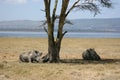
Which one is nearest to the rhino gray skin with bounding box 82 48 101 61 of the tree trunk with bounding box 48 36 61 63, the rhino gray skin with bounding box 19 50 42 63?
the tree trunk with bounding box 48 36 61 63

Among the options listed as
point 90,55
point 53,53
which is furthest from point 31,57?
point 90,55

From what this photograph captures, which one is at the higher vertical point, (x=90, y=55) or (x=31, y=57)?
(x=31, y=57)

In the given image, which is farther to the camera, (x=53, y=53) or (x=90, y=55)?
(x=90, y=55)

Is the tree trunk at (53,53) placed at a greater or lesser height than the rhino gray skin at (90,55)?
greater

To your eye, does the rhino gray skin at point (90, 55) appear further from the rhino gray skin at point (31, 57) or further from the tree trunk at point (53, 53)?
the rhino gray skin at point (31, 57)

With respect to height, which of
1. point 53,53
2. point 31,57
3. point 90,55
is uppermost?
point 53,53

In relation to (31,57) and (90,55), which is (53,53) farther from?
(90,55)

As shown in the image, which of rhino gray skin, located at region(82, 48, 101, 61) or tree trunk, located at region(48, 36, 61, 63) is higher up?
tree trunk, located at region(48, 36, 61, 63)

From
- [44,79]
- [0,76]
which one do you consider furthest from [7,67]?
[44,79]

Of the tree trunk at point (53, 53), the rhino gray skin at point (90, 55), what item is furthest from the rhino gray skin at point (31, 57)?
the rhino gray skin at point (90, 55)

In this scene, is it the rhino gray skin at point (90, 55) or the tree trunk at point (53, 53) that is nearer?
the tree trunk at point (53, 53)

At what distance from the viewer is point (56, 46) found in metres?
24.7

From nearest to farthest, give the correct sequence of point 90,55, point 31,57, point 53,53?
point 31,57 < point 53,53 < point 90,55

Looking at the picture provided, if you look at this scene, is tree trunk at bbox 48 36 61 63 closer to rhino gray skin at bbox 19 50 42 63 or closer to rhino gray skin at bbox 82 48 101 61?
rhino gray skin at bbox 19 50 42 63
